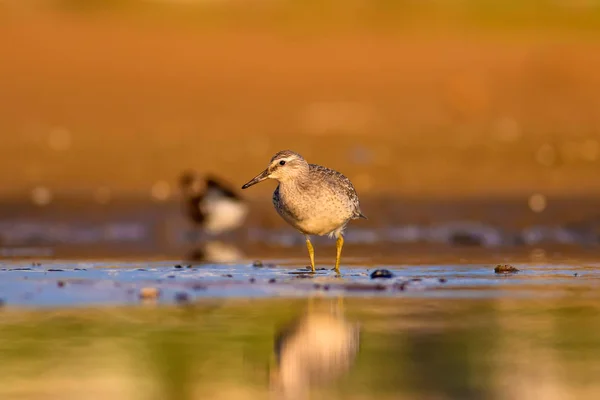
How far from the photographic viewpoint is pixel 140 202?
19.3 metres

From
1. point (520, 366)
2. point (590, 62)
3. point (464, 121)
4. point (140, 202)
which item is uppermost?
point (590, 62)

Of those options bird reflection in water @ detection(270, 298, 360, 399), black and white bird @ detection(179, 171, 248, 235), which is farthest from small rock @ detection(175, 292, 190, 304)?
black and white bird @ detection(179, 171, 248, 235)

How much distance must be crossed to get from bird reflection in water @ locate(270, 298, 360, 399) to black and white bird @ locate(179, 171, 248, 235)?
7.45 meters

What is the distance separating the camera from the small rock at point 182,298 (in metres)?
11.4

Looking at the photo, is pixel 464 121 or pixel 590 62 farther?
pixel 590 62

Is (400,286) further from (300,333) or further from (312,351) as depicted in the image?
(312,351)

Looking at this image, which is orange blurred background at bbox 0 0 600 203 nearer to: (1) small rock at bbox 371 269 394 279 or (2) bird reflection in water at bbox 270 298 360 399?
(1) small rock at bbox 371 269 394 279

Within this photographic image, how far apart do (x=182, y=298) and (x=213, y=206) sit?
21.1ft

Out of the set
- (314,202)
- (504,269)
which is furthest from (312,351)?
(314,202)

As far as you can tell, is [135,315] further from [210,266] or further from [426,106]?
[426,106]

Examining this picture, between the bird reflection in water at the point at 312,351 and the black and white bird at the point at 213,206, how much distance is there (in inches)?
293

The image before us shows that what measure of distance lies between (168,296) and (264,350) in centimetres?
275

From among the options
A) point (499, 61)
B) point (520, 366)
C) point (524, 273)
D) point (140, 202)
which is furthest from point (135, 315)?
point (499, 61)

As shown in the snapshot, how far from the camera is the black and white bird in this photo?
18.2m
